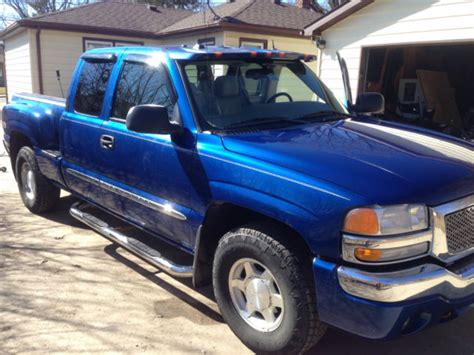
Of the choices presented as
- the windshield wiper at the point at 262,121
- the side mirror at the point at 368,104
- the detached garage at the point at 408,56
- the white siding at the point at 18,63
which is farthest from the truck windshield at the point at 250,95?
the white siding at the point at 18,63

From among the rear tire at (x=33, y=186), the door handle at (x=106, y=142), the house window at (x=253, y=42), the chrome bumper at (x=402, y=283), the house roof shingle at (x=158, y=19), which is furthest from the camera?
the house roof shingle at (x=158, y=19)

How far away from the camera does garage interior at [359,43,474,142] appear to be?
10656mm

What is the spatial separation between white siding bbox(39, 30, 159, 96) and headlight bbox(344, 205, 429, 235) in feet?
51.0

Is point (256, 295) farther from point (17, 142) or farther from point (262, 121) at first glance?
point (17, 142)

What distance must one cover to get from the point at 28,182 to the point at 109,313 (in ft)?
10.1

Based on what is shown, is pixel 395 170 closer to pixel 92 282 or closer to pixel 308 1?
pixel 92 282

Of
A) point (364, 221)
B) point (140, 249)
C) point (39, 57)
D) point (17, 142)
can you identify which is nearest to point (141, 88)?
point (140, 249)

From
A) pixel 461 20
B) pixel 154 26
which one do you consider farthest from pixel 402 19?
pixel 154 26

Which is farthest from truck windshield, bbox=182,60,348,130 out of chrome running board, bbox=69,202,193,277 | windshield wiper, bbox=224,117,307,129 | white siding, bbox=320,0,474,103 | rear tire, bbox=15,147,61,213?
white siding, bbox=320,0,474,103

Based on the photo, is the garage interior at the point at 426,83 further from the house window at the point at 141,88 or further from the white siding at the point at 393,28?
the house window at the point at 141,88

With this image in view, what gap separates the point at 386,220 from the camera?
234 centimetres

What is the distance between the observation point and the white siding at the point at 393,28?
7.61 metres

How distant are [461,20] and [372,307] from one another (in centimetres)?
686

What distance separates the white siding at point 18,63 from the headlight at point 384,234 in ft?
51.2
